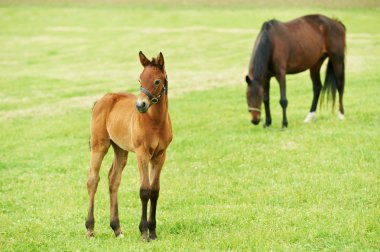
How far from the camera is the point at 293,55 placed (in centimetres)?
1756

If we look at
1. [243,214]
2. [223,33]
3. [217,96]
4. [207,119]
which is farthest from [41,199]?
[223,33]

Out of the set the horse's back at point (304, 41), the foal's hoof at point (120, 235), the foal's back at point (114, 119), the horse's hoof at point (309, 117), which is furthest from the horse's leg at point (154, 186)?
the horse's hoof at point (309, 117)

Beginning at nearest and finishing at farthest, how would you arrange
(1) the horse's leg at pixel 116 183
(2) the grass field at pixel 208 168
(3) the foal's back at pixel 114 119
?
(3) the foal's back at pixel 114 119
(2) the grass field at pixel 208 168
(1) the horse's leg at pixel 116 183

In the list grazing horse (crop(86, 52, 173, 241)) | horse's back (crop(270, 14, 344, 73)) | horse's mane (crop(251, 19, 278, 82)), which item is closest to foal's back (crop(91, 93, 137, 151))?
grazing horse (crop(86, 52, 173, 241))

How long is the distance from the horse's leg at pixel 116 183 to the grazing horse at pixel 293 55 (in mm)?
7433

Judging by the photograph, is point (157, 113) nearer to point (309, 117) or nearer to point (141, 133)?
point (141, 133)

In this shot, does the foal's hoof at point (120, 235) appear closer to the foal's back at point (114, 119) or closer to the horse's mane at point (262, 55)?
the foal's back at point (114, 119)

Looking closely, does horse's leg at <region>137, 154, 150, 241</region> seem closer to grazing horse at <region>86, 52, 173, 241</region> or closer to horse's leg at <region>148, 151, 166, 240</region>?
grazing horse at <region>86, 52, 173, 241</region>

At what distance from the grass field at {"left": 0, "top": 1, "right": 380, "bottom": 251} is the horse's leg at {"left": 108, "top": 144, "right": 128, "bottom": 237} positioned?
19 cm

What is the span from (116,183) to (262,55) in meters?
8.63

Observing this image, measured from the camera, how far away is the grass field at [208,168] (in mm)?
8617

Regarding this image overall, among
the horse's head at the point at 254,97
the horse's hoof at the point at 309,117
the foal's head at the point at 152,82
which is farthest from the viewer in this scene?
the horse's hoof at the point at 309,117

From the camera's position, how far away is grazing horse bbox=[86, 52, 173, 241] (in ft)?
25.7

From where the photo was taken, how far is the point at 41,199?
37.3 feet
